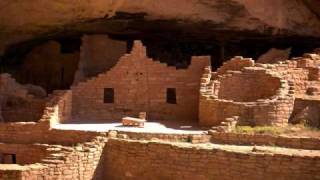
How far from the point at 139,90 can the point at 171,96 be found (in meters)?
0.82

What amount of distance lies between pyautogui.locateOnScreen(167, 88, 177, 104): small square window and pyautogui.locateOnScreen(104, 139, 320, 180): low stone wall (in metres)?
3.62

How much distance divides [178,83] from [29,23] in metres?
3.81

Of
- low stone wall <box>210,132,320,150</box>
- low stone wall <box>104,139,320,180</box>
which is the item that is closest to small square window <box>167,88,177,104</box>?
low stone wall <box>210,132,320,150</box>

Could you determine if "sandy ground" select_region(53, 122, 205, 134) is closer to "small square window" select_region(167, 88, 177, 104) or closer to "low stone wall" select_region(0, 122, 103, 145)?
"low stone wall" select_region(0, 122, 103, 145)

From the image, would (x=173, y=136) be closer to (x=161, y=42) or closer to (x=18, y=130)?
(x=18, y=130)

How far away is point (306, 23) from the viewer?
1831 cm

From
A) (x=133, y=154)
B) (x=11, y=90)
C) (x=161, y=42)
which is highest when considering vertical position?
(x=161, y=42)

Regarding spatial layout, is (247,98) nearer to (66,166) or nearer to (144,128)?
(144,128)

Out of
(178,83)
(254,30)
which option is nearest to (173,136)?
(178,83)

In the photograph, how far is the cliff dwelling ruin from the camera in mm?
12297

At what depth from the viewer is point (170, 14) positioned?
1702cm

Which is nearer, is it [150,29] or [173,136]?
[173,136]

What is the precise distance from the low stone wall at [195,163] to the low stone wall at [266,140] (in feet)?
3.60

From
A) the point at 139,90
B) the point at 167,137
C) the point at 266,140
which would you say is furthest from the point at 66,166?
the point at 139,90
